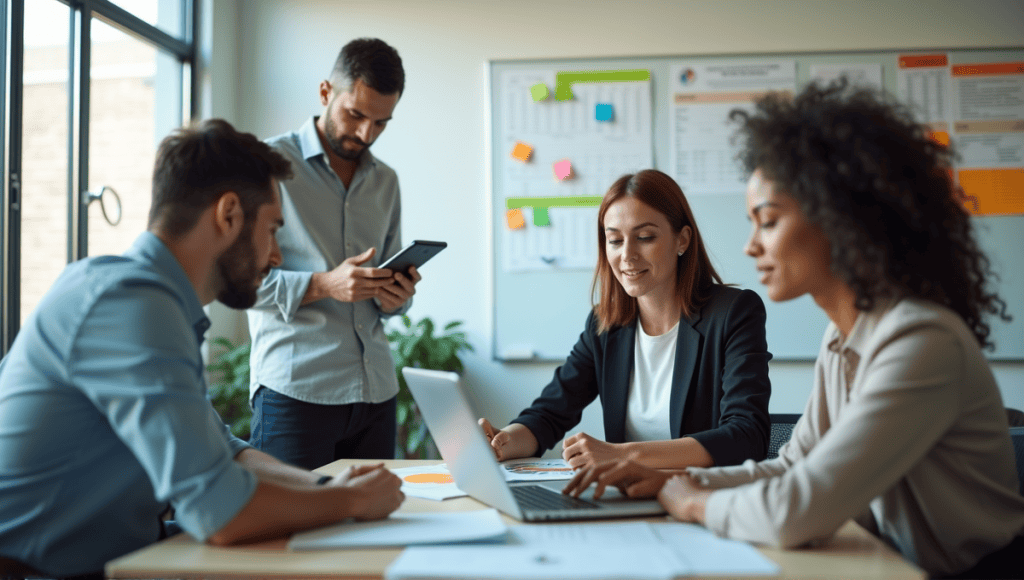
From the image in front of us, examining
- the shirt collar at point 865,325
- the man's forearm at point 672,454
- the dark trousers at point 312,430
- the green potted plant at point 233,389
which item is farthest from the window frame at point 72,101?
the shirt collar at point 865,325

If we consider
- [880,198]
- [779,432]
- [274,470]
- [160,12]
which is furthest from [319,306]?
[160,12]

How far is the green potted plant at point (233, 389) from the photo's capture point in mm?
3197

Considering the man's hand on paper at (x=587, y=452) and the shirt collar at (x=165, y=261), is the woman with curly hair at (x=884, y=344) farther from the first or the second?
the shirt collar at (x=165, y=261)

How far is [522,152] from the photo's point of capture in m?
3.53

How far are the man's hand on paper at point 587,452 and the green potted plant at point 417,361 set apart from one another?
5.87 feet

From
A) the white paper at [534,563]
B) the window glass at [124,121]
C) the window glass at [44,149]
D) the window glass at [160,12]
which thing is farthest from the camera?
the window glass at [160,12]

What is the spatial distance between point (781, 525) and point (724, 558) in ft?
0.31

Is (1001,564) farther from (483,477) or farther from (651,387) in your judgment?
(651,387)

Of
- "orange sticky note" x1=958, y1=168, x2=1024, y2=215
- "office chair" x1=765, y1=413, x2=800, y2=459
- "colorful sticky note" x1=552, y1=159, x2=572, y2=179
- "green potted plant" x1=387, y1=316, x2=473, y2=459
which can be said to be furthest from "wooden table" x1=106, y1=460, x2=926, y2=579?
"orange sticky note" x1=958, y1=168, x2=1024, y2=215

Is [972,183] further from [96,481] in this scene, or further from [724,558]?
[96,481]

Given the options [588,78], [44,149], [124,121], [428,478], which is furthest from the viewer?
[588,78]

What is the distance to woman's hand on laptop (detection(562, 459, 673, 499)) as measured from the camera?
1282mm

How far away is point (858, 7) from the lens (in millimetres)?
3479

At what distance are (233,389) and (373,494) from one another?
7.29 ft
